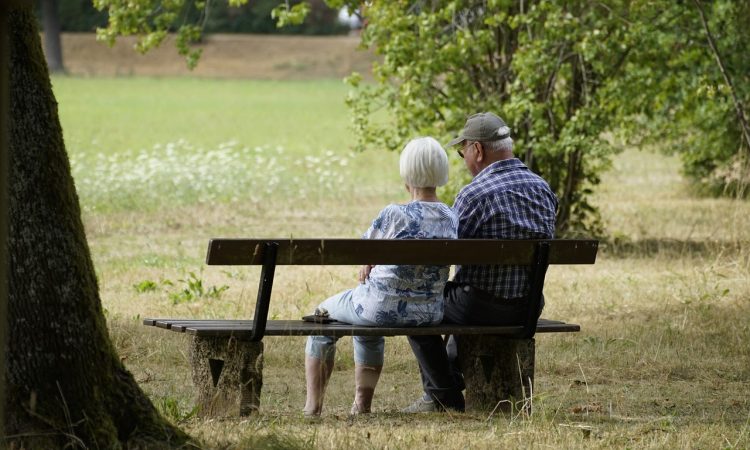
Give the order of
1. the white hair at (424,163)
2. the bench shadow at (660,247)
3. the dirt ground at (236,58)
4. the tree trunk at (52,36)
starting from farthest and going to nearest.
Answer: the dirt ground at (236,58) → the tree trunk at (52,36) → the bench shadow at (660,247) → the white hair at (424,163)

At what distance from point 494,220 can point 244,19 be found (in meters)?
72.3

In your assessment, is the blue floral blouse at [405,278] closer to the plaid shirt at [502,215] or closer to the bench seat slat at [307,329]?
the bench seat slat at [307,329]

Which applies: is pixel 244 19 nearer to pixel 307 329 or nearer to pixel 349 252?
pixel 307 329

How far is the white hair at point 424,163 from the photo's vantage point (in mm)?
5852

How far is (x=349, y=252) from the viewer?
555 cm

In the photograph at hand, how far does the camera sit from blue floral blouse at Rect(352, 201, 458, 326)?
5.88m

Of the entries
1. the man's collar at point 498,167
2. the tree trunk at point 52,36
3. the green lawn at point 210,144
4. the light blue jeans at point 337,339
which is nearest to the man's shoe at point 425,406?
the light blue jeans at point 337,339

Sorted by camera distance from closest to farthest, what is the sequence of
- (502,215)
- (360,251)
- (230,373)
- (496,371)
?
(360,251) → (230,373) → (502,215) → (496,371)

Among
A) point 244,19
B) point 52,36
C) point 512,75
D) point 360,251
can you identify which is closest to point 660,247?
point 512,75

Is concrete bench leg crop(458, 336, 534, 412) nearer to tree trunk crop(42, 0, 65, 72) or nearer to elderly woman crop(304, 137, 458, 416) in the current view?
elderly woman crop(304, 137, 458, 416)

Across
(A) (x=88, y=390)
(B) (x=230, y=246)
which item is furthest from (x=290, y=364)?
(A) (x=88, y=390)

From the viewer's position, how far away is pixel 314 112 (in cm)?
4472

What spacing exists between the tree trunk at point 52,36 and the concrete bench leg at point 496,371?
187ft

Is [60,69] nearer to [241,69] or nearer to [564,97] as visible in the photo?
[241,69]
